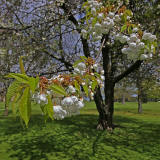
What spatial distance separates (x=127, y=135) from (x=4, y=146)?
4.21 m

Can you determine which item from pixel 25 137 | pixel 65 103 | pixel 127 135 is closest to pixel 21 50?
pixel 25 137

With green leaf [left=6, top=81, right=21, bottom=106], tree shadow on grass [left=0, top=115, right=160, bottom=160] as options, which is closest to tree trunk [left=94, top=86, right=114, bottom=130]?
tree shadow on grass [left=0, top=115, right=160, bottom=160]

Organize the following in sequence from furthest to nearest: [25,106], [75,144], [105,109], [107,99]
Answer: [107,99], [105,109], [75,144], [25,106]

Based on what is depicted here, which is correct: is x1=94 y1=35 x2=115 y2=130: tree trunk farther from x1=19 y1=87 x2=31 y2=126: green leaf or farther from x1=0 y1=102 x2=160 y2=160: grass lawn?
x1=19 y1=87 x2=31 y2=126: green leaf

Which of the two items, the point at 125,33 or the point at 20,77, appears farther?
the point at 125,33

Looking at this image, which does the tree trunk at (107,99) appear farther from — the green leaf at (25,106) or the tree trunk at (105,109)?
the green leaf at (25,106)

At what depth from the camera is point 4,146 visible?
5230mm

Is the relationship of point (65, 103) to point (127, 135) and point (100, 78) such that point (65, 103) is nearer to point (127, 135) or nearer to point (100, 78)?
point (100, 78)

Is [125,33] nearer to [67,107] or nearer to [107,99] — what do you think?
[67,107]

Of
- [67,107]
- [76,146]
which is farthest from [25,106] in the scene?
[76,146]

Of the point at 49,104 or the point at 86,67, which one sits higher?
the point at 86,67

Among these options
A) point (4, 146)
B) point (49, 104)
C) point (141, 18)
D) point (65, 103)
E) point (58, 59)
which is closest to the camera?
point (49, 104)

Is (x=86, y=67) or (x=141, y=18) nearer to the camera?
(x=86, y=67)

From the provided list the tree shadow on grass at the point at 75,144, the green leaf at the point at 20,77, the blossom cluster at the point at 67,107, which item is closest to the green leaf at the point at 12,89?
the green leaf at the point at 20,77
